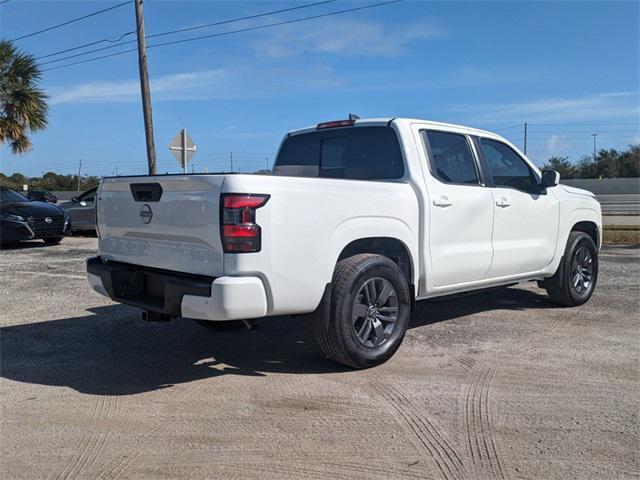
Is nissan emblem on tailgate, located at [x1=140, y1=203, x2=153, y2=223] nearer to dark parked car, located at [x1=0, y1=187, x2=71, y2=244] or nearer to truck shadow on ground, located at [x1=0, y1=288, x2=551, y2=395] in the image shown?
truck shadow on ground, located at [x1=0, y1=288, x2=551, y2=395]

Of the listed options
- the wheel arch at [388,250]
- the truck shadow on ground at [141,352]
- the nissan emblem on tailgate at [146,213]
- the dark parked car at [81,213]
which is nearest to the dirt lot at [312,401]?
the truck shadow on ground at [141,352]

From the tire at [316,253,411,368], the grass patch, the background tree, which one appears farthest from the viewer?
the background tree

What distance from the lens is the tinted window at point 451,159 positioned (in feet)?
17.5

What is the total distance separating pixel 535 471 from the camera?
3.03 meters

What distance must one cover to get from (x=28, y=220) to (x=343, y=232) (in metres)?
11.3

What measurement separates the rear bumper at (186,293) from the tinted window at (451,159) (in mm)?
2244

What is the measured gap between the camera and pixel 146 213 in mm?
4383

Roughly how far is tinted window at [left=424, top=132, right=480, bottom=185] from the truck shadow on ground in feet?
5.33

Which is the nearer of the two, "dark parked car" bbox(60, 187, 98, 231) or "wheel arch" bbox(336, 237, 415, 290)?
"wheel arch" bbox(336, 237, 415, 290)

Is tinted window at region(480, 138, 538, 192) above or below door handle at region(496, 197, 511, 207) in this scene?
above

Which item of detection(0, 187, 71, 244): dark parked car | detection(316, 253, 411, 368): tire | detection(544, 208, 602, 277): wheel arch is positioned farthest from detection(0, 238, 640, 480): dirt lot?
detection(0, 187, 71, 244): dark parked car

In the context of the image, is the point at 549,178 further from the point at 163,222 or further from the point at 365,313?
the point at 163,222

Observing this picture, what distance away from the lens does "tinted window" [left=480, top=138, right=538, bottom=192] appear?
5961 millimetres

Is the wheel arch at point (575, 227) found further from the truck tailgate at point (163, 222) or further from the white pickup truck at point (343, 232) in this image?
the truck tailgate at point (163, 222)
